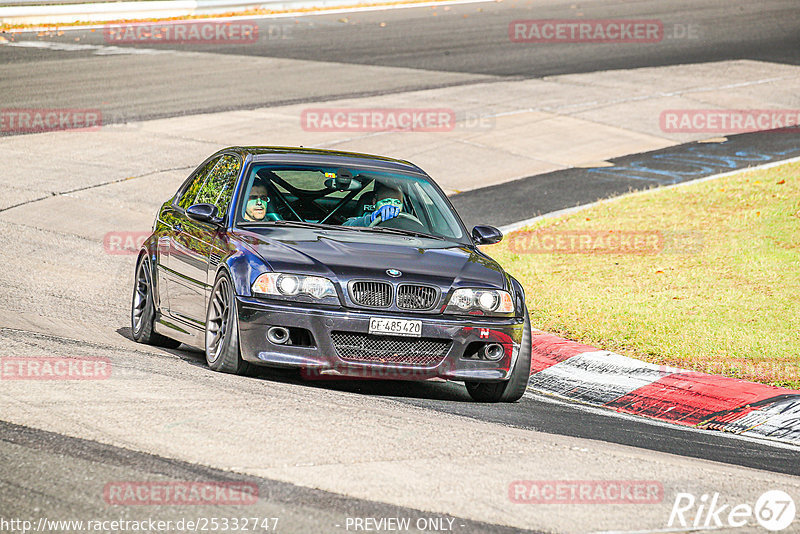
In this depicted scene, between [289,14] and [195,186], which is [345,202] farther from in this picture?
[289,14]

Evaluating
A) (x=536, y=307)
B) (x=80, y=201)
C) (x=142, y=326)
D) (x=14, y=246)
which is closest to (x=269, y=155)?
(x=142, y=326)

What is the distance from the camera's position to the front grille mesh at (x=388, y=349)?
7.54 meters

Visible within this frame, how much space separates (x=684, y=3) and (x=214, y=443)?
116 ft

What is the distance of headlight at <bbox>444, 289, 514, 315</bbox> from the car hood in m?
0.05

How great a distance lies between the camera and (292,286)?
759cm

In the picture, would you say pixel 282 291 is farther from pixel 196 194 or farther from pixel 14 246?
pixel 14 246

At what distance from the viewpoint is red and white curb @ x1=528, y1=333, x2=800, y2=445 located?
804 cm
